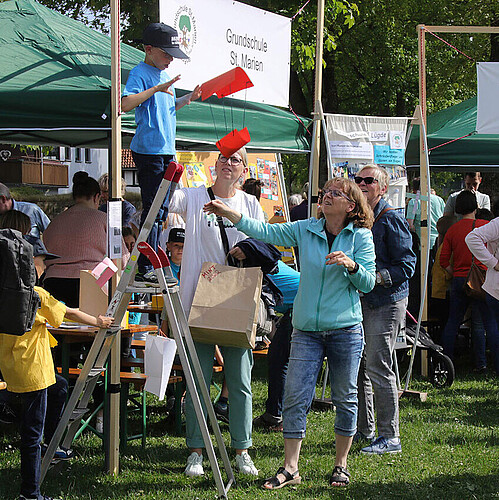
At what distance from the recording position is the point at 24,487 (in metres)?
4.21

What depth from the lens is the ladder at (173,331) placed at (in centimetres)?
412

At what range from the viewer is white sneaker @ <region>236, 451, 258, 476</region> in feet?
15.7

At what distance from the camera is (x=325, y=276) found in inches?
178

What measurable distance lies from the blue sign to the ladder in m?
2.94

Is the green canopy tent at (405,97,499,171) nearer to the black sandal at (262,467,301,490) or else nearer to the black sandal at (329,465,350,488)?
the black sandal at (329,465,350,488)

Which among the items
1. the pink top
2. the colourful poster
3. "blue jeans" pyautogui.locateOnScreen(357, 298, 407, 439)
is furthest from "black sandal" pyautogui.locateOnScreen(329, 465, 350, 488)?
the colourful poster

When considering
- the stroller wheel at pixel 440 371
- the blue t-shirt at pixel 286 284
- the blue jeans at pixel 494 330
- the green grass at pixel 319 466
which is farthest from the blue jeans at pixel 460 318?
the blue t-shirt at pixel 286 284

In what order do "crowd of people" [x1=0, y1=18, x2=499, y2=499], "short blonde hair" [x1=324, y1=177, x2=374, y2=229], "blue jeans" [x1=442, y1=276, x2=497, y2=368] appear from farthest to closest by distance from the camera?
"blue jeans" [x1=442, y1=276, x2=497, y2=368]
"short blonde hair" [x1=324, y1=177, x2=374, y2=229]
"crowd of people" [x1=0, y1=18, x2=499, y2=499]

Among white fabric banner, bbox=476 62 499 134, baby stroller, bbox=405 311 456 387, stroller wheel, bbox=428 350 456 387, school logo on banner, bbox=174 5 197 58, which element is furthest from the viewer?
stroller wheel, bbox=428 350 456 387

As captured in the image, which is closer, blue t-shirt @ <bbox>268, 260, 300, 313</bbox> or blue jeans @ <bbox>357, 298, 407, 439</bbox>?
blue jeans @ <bbox>357, 298, 407, 439</bbox>

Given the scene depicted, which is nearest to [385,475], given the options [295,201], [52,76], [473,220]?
[52,76]

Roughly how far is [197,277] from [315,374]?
2.98 feet

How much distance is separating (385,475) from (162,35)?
10.1 feet

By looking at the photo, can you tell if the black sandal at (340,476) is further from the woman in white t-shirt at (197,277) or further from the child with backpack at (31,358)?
the child with backpack at (31,358)
